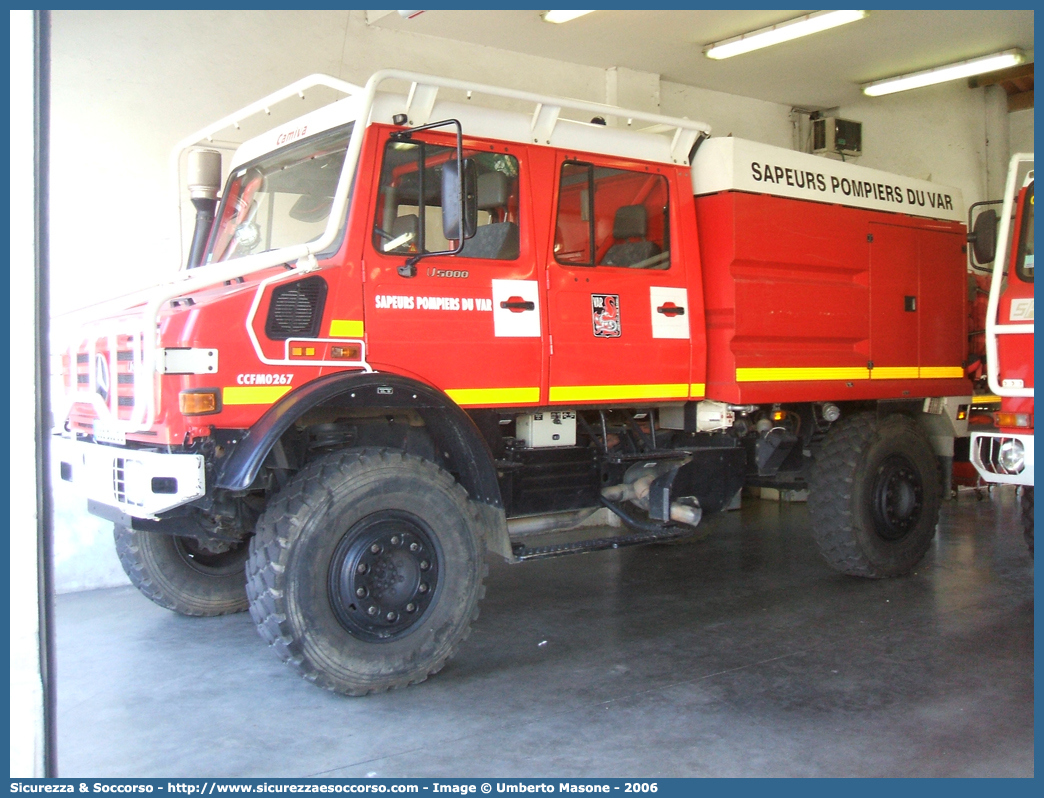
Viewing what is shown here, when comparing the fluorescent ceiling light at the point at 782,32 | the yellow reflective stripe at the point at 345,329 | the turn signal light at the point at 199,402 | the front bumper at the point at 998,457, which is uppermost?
the fluorescent ceiling light at the point at 782,32

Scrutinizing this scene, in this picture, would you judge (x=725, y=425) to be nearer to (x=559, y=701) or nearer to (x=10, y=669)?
(x=559, y=701)

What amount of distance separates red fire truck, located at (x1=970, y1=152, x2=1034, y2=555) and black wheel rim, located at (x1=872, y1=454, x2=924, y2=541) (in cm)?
77

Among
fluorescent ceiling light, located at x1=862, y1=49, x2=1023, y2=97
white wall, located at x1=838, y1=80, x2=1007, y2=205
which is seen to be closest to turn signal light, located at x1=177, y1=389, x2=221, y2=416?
fluorescent ceiling light, located at x1=862, y1=49, x2=1023, y2=97

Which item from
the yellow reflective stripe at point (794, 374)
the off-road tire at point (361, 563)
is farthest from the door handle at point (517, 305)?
the yellow reflective stripe at point (794, 374)

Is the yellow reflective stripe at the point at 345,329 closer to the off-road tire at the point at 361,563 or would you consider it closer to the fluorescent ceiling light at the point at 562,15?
the off-road tire at the point at 361,563

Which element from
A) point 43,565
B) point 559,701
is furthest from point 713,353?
point 43,565

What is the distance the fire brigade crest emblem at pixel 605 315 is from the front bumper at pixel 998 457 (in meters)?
2.17

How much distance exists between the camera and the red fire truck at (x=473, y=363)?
4074 millimetres

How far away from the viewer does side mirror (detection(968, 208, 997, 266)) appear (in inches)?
233

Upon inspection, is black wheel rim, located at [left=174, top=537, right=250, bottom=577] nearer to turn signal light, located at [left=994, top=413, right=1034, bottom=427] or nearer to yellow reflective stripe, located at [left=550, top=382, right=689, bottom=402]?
yellow reflective stripe, located at [left=550, top=382, right=689, bottom=402]

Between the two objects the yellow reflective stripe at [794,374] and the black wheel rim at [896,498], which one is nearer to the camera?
the yellow reflective stripe at [794,374]

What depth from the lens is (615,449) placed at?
5633mm

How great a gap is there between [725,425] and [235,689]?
2.98m

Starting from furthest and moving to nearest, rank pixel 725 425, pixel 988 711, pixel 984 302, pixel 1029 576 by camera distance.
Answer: pixel 984 302 → pixel 1029 576 → pixel 725 425 → pixel 988 711
